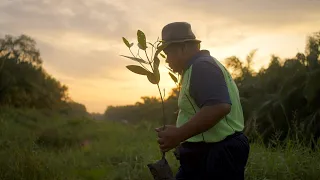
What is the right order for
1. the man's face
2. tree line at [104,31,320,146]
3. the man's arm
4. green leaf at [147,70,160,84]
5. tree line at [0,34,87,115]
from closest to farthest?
1. the man's arm
2. green leaf at [147,70,160,84]
3. the man's face
4. tree line at [104,31,320,146]
5. tree line at [0,34,87,115]

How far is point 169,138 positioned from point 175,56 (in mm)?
527

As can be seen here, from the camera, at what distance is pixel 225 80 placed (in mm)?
2104

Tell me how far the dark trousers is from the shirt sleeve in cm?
30

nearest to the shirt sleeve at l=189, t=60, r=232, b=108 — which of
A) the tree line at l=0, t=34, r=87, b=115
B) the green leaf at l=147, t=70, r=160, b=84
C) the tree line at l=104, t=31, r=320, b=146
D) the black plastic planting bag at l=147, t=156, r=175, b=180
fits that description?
the green leaf at l=147, t=70, r=160, b=84

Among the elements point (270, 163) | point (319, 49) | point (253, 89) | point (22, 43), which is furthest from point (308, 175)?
point (22, 43)

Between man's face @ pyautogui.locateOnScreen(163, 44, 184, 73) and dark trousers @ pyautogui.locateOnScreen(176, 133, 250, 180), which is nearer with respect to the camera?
dark trousers @ pyautogui.locateOnScreen(176, 133, 250, 180)

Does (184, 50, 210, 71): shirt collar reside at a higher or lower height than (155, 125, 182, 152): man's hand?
higher

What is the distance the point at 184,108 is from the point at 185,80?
165mm

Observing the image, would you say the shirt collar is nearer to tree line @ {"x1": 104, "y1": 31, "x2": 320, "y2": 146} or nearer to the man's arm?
the man's arm

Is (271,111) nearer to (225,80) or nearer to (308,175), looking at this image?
(308,175)

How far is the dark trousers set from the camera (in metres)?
2.15

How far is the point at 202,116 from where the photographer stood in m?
1.97

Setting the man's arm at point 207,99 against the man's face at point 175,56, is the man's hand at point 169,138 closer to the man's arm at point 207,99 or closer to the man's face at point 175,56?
the man's arm at point 207,99

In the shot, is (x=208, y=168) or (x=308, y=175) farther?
(x=308, y=175)
